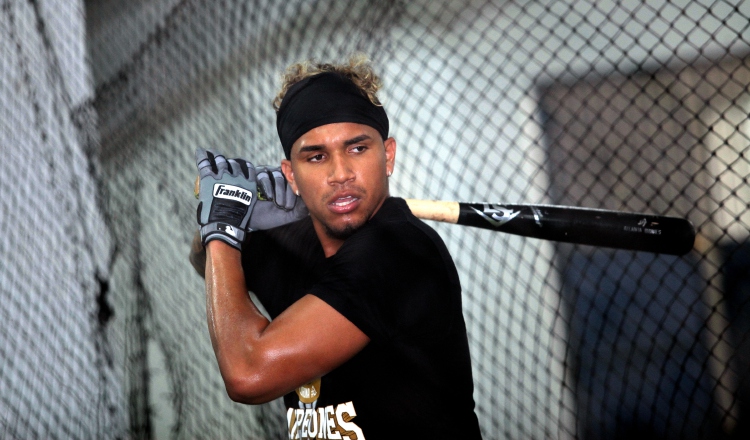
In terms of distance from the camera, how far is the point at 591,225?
191 centimetres

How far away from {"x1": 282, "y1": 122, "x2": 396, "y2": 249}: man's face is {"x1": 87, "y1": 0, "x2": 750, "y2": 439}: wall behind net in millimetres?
1569

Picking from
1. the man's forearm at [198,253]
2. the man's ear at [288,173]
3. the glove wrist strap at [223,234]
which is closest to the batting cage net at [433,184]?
the man's forearm at [198,253]

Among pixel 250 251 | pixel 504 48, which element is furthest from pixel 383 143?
pixel 504 48

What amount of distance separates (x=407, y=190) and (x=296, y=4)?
1107mm

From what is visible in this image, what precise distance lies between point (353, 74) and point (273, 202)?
0.44 metres

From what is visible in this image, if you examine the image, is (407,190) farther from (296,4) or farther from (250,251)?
(250,251)

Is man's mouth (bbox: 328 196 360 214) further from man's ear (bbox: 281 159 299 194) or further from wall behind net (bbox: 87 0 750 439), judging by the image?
wall behind net (bbox: 87 0 750 439)

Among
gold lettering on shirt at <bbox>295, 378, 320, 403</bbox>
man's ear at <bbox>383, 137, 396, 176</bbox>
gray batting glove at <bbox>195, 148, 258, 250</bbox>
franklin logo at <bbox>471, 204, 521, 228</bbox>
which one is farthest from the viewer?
franklin logo at <bbox>471, 204, 521, 228</bbox>

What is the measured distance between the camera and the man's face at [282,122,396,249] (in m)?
1.61

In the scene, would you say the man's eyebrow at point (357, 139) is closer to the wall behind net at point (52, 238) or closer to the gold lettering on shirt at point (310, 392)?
the gold lettering on shirt at point (310, 392)

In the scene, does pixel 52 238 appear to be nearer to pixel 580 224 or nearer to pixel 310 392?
pixel 310 392

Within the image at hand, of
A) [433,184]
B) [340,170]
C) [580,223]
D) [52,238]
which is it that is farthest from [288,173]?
[52,238]

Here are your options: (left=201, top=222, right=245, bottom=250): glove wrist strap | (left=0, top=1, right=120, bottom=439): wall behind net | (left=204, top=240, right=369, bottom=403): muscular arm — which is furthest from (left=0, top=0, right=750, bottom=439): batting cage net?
(left=204, top=240, right=369, bottom=403): muscular arm

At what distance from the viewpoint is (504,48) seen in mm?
3312
